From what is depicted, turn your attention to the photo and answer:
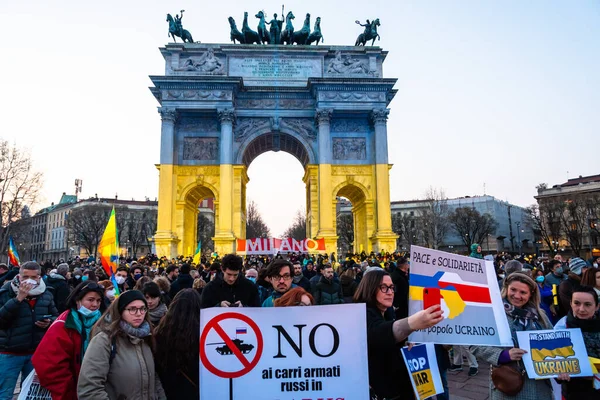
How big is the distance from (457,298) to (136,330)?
2.72m

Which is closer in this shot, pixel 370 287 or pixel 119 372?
pixel 119 372

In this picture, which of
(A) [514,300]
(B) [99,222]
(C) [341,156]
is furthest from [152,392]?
(B) [99,222]

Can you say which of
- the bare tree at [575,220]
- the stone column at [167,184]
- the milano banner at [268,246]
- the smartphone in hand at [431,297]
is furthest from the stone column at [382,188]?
the bare tree at [575,220]

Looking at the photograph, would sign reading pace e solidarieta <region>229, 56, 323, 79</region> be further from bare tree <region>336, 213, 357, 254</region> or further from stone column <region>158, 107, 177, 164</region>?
bare tree <region>336, 213, 357, 254</region>

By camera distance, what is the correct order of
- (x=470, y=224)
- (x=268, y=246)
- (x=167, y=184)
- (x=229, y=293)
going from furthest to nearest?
(x=470, y=224)
(x=167, y=184)
(x=268, y=246)
(x=229, y=293)

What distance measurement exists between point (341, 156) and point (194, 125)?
1192 cm

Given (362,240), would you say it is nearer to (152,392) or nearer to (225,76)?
(225,76)

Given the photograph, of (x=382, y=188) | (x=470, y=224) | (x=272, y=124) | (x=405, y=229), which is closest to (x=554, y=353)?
(x=382, y=188)

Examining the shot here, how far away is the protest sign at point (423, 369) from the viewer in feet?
11.4

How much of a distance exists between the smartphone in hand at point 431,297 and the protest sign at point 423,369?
0.47 m

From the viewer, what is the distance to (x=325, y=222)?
99.9 ft

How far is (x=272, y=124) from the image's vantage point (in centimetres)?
3216

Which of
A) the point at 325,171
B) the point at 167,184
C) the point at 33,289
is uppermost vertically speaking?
the point at 325,171

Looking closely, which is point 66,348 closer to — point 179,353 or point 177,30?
point 179,353
